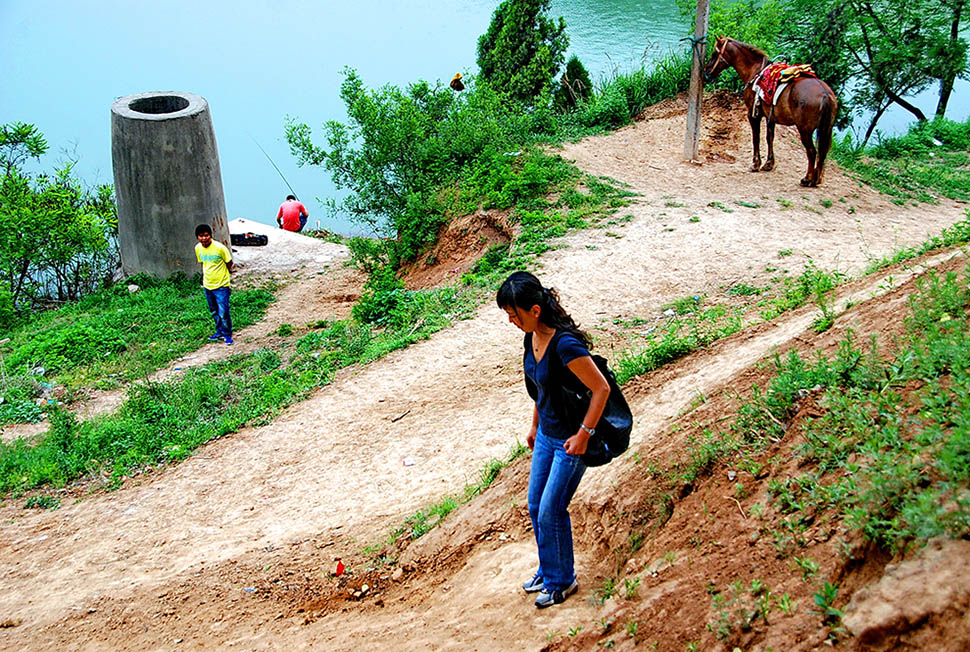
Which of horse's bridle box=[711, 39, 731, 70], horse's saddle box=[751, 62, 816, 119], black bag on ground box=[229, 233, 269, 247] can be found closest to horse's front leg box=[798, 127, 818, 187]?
horse's saddle box=[751, 62, 816, 119]

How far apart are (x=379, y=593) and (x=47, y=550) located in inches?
110

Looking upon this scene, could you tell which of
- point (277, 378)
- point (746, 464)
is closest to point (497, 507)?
point (746, 464)

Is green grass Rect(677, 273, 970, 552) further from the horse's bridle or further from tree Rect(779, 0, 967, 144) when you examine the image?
tree Rect(779, 0, 967, 144)

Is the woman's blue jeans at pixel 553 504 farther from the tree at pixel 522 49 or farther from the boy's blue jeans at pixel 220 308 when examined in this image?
the tree at pixel 522 49

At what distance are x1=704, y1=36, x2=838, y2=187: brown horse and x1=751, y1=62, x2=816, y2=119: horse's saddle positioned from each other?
40 mm

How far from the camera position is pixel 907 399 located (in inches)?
133

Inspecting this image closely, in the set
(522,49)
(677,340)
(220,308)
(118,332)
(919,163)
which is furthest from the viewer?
(522,49)

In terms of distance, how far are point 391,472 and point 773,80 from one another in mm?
8628

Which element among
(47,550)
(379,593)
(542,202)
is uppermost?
(542,202)

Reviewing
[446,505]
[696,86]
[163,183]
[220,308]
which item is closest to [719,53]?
[696,86]

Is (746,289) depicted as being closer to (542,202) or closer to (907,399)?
(542,202)

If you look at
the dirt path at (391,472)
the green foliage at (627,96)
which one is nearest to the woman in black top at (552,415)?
the dirt path at (391,472)

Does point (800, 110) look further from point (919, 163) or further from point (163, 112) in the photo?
point (163, 112)

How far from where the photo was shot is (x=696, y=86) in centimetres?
1231
